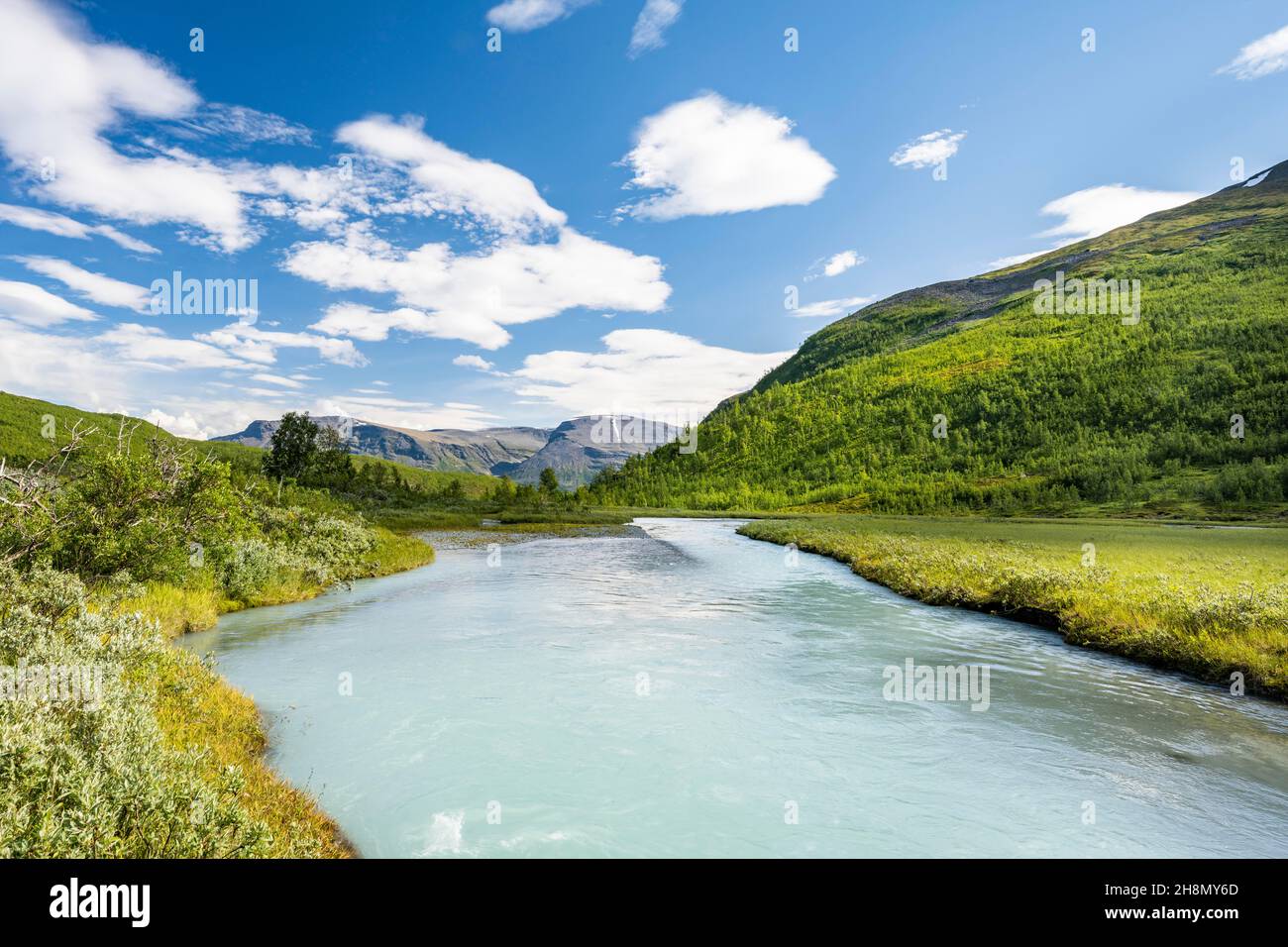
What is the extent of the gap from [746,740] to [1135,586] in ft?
58.7

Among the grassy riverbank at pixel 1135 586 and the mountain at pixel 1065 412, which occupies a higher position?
the mountain at pixel 1065 412

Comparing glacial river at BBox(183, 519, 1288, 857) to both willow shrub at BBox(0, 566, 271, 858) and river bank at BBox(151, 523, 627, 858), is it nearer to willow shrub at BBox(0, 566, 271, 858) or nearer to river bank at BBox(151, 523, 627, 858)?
river bank at BBox(151, 523, 627, 858)

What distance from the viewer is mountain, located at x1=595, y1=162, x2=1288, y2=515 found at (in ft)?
269

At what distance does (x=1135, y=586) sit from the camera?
2141cm

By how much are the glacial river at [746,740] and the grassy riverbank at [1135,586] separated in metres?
0.92

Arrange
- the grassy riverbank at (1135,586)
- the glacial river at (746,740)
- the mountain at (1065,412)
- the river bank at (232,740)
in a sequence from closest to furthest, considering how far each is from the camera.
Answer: the river bank at (232,740) < the glacial river at (746,740) < the grassy riverbank at (1135,586) < the mountain at (1065,412)

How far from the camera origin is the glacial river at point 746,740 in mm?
8852

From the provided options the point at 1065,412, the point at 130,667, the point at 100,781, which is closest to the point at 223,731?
the point at 130,667

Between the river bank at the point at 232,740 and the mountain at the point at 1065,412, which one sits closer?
the river bank at the point at 232,740

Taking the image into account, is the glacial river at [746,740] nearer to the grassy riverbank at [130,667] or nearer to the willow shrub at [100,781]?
the grassy riverbank at [130,667]

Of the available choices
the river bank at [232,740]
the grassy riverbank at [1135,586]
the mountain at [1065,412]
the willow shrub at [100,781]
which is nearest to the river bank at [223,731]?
the river bank at [232,740]

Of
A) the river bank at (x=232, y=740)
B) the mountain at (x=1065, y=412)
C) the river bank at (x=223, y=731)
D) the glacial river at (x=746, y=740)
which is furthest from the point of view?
the mountain at (x=1065, y=412)

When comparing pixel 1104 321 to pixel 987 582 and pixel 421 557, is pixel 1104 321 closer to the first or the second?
pixel 987 582

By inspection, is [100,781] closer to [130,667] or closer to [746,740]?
[130,667]
